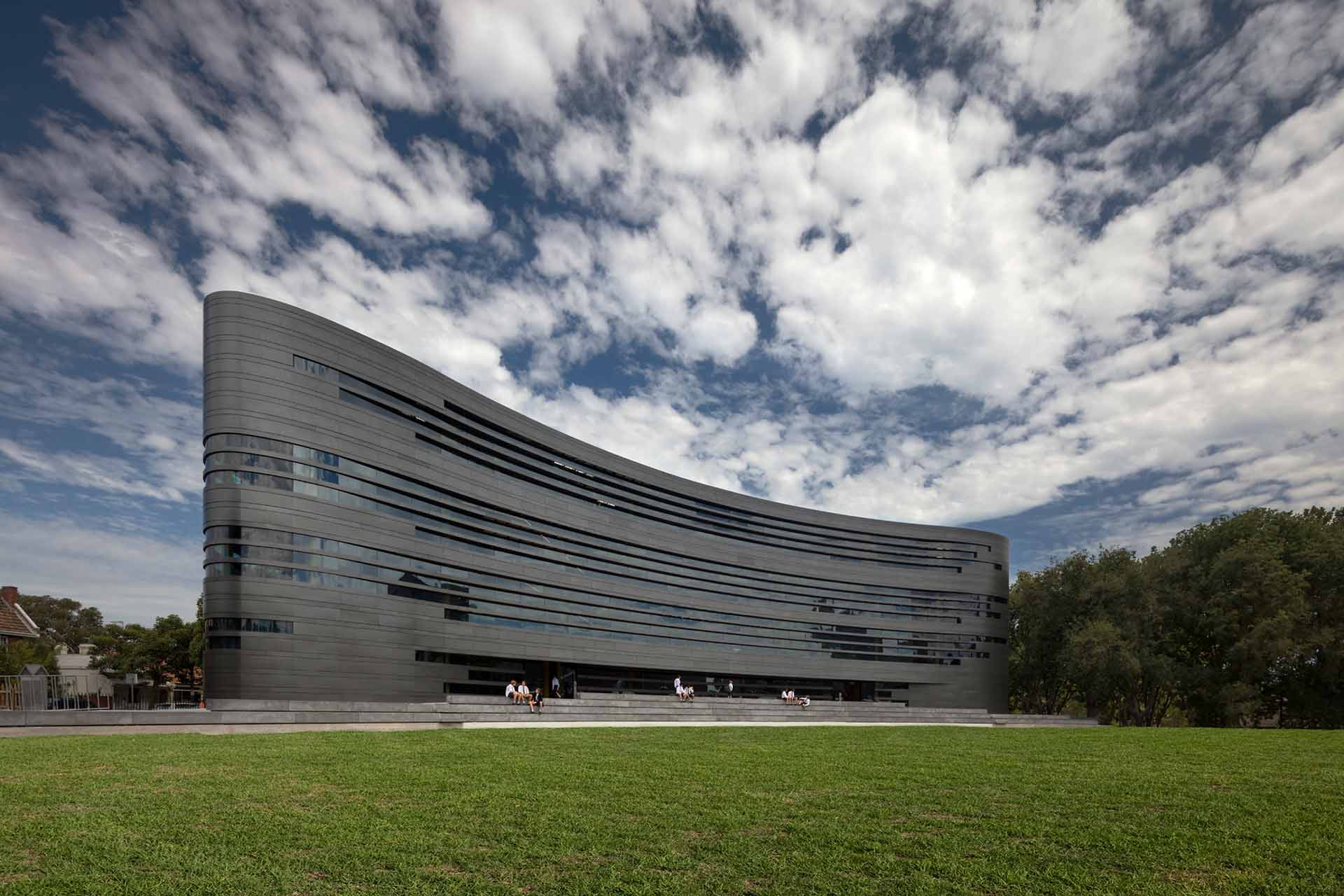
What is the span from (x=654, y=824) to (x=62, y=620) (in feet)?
386

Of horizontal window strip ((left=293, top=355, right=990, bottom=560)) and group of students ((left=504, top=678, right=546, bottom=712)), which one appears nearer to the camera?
group of students ((left=504, top=678, right=546, bottom=712))

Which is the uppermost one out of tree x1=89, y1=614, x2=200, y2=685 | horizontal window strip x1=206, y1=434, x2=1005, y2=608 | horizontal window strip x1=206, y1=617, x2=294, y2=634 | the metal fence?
horizontal window strip x1=206, y1=434, x2=1005, y2=608

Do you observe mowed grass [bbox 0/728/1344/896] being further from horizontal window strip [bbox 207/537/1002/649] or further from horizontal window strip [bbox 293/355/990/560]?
horizontal window strip [bbox 293/355/990/560]

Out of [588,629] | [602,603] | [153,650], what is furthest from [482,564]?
[153,650]

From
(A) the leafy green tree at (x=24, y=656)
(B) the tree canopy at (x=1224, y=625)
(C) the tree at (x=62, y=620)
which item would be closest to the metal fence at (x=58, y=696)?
(A) the leafy green tree at (x=24, y=656)

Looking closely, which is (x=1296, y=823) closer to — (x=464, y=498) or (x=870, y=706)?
(x=870, y=706)

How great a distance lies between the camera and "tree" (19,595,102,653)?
3635 inches

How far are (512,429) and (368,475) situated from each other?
1216 cm

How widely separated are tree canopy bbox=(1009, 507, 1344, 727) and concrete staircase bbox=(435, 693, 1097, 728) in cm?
1049

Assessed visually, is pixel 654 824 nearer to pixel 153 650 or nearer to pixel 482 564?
pixel 482 564

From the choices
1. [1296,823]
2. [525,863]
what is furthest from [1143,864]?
[525,863]

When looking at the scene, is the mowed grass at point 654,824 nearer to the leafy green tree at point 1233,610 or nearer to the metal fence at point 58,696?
the metal fence at point 58,696

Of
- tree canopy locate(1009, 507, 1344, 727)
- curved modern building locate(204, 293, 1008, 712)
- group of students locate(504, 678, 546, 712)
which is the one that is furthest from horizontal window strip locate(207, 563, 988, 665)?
tree canopy locate(1009, 507, 1344, 727)

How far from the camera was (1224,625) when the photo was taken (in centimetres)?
5062
